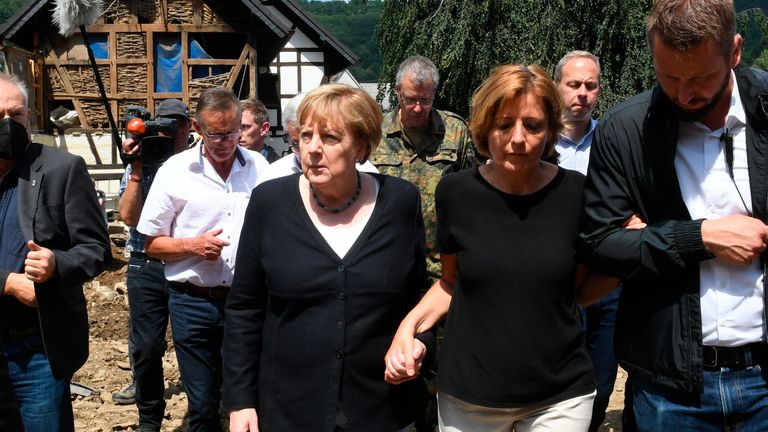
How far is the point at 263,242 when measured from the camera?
119 inches

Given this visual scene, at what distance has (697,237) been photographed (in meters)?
2.47

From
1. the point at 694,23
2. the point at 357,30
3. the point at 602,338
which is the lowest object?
the point at 357,30

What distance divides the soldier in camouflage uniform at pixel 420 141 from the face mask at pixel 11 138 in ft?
6.85

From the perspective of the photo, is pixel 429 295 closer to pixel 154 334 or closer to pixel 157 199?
pixel 157 199

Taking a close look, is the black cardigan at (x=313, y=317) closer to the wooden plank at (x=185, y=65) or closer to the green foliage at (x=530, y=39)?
the green foliage at (x=530, y=39)

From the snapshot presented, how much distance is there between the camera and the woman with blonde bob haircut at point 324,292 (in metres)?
2.95

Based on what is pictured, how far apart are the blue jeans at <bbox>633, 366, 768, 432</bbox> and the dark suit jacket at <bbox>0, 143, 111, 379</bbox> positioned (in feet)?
7.25

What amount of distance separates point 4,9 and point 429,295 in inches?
3183

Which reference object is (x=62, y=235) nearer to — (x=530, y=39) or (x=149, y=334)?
(x=149, y=334)

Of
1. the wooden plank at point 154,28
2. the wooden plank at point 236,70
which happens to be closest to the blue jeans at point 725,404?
the wooden plank at point 236,70

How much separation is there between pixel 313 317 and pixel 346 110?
71 cm

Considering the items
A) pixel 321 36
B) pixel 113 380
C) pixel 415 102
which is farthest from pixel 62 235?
pixel 321 36

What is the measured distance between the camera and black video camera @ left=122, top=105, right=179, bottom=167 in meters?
5.02

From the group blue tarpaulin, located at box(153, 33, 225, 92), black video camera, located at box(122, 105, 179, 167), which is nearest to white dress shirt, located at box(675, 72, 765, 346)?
black video camera, located at box(122, 105, 179, 167)
